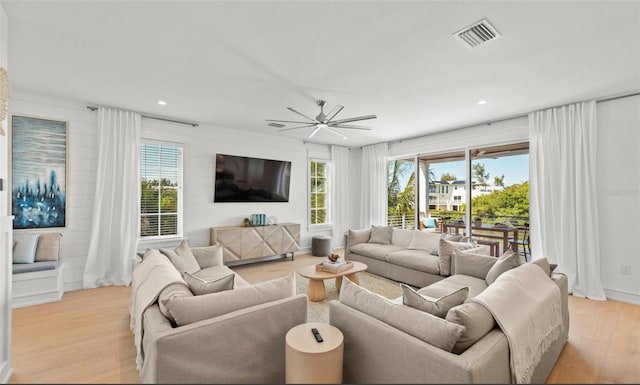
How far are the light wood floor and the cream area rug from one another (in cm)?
94

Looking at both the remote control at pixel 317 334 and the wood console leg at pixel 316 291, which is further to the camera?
the wood console leg at pixel 316 291

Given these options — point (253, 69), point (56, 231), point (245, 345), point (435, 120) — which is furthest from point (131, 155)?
point (435, 120)

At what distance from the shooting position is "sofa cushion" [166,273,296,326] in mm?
1535

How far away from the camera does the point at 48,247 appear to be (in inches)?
138

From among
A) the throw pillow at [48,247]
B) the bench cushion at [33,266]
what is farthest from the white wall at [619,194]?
the throw pillow at [48,247]

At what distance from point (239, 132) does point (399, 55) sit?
3.62 m

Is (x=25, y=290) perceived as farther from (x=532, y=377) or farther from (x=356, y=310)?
(x=532, y=377)

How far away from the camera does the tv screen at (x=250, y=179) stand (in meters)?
5.13

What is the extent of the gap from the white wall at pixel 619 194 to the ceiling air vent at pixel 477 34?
276cm

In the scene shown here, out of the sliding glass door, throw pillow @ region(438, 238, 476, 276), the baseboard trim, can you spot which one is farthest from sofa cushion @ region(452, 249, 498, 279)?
the baseboard trim

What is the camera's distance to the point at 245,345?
1.40 meters

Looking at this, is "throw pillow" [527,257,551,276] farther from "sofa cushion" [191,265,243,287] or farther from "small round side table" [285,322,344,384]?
"sofa cushion" [191,265,243,287]

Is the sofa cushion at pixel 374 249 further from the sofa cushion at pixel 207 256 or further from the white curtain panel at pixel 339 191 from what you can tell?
the sofa cushion at pixel 207 256

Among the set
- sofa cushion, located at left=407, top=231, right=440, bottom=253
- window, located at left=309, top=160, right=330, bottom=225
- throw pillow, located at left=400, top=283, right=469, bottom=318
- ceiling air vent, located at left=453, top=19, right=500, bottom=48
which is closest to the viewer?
throw pillow, located at left=400, top=283, right=469, bottom=318
